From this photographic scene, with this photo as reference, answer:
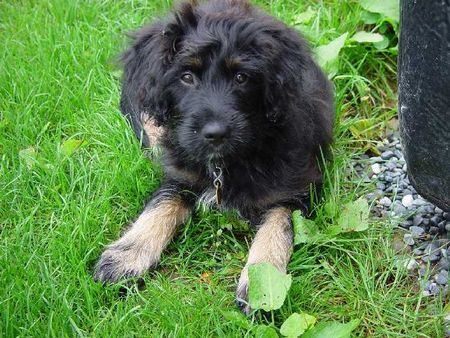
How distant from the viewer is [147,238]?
3.47 meters

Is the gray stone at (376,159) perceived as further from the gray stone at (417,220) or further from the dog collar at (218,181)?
the dog collar at (218,181)

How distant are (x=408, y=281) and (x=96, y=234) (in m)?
1.55

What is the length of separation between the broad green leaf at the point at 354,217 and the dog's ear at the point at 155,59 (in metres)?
1.00

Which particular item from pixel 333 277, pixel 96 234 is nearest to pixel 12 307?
pixel 96 234

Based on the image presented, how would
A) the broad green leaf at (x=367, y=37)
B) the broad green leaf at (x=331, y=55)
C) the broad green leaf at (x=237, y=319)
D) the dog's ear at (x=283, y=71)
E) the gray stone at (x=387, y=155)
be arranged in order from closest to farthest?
the broad green leaf at (x=237, y=319) → the dog's ear at (x=283, y=71) → the gray stone at (x=387, y=155) → the broad green leaf at (x=331, y=55) → the broad green leaf at (x=367, y=37)

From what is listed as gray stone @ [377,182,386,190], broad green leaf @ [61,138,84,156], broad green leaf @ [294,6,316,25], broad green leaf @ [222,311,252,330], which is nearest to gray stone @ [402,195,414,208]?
gray stone @ [377,182,386,190]

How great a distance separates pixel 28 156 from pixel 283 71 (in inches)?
63.7

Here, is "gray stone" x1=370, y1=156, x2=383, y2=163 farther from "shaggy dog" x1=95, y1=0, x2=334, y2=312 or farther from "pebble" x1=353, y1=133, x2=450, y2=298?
"shaggy dog" x1=95, y1=0, x2=334, y2=312

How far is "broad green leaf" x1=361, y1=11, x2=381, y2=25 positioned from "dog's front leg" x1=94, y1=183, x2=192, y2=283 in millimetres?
1883

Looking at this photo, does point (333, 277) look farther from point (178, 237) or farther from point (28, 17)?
point (28, 17)

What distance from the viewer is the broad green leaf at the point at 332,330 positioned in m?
2.81

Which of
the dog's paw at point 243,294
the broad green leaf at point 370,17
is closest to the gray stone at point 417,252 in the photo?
the dog's paw at point 243,294

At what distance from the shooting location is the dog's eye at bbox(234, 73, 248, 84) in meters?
3.15

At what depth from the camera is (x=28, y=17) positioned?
16.5ft
